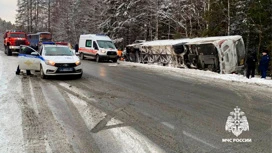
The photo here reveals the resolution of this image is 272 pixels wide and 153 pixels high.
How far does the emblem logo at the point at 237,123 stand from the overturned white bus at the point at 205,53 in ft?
27.4

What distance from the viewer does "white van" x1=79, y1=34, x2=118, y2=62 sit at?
74.5 feet

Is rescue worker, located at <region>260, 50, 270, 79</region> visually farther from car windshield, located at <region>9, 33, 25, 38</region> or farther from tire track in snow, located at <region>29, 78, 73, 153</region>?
car windshield, located at <region>9, 33, 25, 38</region>

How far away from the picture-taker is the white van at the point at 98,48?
2271 centimetres

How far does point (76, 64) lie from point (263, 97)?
7.74m

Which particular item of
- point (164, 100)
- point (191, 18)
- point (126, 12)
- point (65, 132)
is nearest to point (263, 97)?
point (164, 100)

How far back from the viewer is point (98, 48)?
22.8 meters

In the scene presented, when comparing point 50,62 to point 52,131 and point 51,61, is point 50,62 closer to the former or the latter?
point 51,61

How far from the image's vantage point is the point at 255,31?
21.0m

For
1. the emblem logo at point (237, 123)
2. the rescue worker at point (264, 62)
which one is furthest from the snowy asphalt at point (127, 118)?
the rescue worker at point (264, 62)

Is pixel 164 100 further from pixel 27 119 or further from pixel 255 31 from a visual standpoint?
pixel 255 31

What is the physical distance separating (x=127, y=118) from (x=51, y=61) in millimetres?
6691

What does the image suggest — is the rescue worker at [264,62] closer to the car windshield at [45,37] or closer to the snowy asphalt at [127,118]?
the snowy asphalt at [127,118]

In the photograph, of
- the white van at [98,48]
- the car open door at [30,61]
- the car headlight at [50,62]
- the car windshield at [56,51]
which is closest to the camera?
the car headlight at [50,62]

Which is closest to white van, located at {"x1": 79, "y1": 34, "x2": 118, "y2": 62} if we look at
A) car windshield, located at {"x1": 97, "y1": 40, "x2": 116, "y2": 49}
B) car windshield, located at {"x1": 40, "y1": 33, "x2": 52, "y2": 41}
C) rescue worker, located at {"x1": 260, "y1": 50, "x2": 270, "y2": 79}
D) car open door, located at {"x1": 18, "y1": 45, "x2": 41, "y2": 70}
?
car windshield, located at {"x1": 97, "y1": 40, "x2": 116, "y2": 49}
